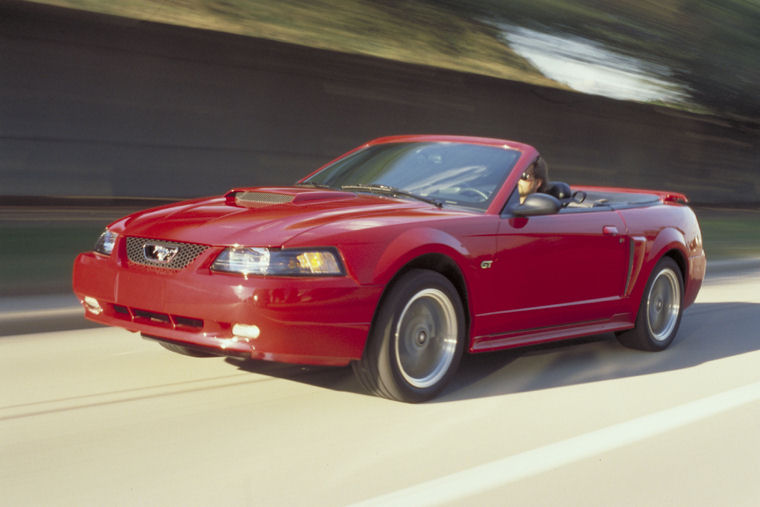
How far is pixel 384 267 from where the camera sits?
5066 millimetres

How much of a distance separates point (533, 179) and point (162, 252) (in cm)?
252

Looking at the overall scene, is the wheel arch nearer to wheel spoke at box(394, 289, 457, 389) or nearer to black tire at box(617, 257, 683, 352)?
wheel spoke at box(394, 289, 457, 389)

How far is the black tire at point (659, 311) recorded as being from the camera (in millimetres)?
7336

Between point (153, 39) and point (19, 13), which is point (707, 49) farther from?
point (19, 13)

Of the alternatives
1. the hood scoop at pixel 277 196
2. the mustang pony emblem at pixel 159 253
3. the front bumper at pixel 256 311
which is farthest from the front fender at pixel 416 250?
the mustang pony emblem at pixel 159 253

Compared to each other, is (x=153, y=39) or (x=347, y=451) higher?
(x=153, y=39)

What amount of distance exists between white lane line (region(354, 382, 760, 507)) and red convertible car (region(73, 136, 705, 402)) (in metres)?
0.95

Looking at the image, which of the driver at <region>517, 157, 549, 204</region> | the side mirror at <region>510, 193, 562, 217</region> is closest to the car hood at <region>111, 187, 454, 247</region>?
the side mirror at <region>510, 193, 562, 217</region>

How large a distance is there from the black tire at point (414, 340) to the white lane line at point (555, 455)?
90 centimetres

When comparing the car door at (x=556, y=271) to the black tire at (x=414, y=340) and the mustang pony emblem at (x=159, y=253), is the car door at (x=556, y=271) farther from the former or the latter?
the mustang pony emblem at (x=159, y=253)

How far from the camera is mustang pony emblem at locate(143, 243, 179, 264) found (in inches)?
200

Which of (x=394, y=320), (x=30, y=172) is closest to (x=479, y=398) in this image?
(x=394, y=320)

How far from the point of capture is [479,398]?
5641 mm

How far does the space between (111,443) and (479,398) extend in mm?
2099
